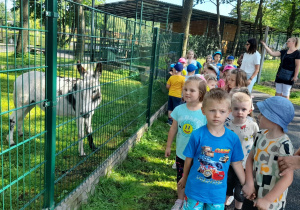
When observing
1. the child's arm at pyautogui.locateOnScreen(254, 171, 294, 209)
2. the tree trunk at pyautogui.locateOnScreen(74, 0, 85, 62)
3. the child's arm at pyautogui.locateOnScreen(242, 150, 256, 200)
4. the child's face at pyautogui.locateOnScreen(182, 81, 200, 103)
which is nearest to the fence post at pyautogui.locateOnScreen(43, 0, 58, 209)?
the tree trunk at pyautogui.locateOnScreen(74, 0, 85, 62)

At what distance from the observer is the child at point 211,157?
2441 mm

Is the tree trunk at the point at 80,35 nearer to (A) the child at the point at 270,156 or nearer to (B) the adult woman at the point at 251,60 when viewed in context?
(A) the child at the point at 270,156

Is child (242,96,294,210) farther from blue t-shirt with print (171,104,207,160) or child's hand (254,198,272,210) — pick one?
blue t-shirt with print (171,104,207,160)

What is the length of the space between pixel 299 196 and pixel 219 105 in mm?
2622

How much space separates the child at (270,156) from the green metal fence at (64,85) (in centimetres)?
186

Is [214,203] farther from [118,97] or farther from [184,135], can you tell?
[118,97]

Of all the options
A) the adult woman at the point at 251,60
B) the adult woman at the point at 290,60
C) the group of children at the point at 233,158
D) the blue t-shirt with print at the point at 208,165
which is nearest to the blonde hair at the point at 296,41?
the adult woman at the point at 290,60

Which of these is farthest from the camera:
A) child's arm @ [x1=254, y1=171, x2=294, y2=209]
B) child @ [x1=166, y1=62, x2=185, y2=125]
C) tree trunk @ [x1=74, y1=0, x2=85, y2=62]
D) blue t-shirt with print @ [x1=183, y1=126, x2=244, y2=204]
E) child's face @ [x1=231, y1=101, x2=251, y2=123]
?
child @ [x1=166, y1=62, x2=185, y2=125]

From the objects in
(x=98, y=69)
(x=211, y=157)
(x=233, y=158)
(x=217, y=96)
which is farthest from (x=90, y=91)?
(x=233, y=158)

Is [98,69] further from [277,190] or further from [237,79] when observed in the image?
[277,190]

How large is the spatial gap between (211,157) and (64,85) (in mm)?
1903

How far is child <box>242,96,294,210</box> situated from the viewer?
218cm

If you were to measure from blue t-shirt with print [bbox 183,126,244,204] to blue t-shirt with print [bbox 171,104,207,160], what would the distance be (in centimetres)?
77

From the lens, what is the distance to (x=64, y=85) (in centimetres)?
324
